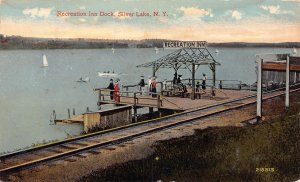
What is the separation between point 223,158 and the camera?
12039 mm

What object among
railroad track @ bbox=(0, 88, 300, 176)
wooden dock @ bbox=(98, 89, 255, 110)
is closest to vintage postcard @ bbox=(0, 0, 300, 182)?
railroad track @ bbox=(0, 88, 300, 176)

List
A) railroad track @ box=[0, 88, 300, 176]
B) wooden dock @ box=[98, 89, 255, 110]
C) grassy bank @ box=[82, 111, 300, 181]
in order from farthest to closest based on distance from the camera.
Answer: wooden dock @ box=[98, 89, 255, 110], grassy bank @ box=[82, 111, 300, 181], railroad track @ box=[0, 88, 300, 176]

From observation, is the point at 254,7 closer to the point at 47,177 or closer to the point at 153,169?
the point at 153,169

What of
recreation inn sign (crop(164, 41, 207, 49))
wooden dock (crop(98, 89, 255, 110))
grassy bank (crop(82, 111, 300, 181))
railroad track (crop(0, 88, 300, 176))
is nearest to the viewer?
railroad track (crop(0, 88, 300, 176))

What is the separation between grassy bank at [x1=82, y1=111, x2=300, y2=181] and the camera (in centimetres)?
1077

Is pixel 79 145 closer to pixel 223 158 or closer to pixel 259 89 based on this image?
pixel 223 158

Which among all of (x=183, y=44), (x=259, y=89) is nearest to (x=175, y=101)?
(x=183, y=44)

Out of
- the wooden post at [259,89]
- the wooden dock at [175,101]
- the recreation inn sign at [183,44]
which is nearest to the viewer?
→ the wooden post at [259,89]

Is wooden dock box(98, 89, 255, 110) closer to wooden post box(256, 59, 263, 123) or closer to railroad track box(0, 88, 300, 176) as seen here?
railroad track box(0, 88, 300, 176)

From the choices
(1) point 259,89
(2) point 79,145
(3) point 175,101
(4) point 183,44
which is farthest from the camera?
(3) point 175,101

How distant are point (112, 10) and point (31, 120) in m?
25.1

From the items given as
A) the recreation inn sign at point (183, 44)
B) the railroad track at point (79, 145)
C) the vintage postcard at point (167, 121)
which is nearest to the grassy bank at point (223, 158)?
the vintage postcard at point (167, 121)

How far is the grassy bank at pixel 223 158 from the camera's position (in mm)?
10766

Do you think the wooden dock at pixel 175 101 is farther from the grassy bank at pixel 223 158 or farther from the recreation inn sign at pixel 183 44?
the grassy bank at pixel 223 158
